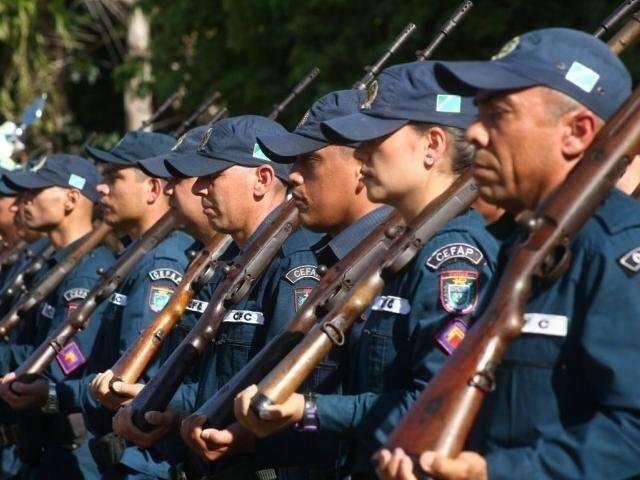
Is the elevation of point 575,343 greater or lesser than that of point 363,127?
lesser


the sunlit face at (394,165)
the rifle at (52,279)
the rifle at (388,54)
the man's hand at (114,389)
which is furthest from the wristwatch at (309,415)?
the rifle at (52,279)

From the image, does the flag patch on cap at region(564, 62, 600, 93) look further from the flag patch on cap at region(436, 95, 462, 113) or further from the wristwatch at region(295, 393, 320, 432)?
the wristwatch at region(295, 393, 320, 432)

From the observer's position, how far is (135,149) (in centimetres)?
841

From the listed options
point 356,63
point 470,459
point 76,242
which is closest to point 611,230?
point 470,459

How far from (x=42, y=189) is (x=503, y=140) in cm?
608

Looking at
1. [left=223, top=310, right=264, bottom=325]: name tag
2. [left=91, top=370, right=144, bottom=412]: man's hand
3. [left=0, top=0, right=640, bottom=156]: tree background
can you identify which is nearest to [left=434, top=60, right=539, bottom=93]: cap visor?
[left=223, top=310, right=264, bottom=325]: name tag

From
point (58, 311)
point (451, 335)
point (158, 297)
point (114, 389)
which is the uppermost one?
point (451, 335)

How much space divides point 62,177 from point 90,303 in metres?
1.96

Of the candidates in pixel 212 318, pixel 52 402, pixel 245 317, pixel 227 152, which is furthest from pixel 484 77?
pixel 52 402

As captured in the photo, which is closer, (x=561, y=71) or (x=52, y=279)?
(x=561, y=71)

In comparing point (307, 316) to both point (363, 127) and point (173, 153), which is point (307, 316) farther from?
point (173, 153)

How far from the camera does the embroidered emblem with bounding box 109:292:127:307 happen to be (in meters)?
7.42

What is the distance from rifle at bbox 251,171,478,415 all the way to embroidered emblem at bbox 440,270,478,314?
0.49 ft

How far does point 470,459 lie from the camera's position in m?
3.58
